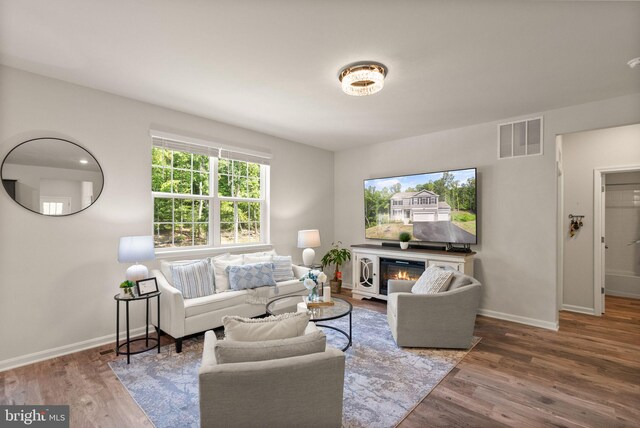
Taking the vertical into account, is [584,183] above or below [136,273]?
above

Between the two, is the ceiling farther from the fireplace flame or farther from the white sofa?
the fireplace flame

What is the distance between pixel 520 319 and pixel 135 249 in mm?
4698

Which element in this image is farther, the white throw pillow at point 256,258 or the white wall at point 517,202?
the white throw pillow at point 256,258

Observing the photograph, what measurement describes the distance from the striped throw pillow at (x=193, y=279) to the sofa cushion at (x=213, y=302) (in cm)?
9

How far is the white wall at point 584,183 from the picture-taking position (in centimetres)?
416

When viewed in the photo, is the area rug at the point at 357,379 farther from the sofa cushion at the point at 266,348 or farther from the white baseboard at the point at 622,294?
the white baseboard at the point at 622,294

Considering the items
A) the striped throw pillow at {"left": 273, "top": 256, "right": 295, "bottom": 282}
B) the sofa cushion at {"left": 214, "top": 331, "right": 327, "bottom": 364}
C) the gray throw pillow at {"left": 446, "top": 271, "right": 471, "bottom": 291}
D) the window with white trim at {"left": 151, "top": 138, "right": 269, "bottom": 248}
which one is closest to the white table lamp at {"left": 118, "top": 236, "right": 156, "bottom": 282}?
the window with white trim at {"left": 151, "top": 138, "right": 269, "bottom": 248}

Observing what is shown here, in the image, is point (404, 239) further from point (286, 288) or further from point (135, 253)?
point (135, 253)

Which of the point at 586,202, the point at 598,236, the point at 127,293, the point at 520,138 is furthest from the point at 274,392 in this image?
the point at 586,202

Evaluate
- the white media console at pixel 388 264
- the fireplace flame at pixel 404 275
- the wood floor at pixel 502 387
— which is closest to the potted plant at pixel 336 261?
the white media console at pixel 388 264

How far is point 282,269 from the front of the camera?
4.12 m

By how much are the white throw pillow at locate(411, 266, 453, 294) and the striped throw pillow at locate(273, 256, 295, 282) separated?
5.52 feet

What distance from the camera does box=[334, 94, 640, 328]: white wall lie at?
3.60 metres

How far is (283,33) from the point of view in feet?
7.13
